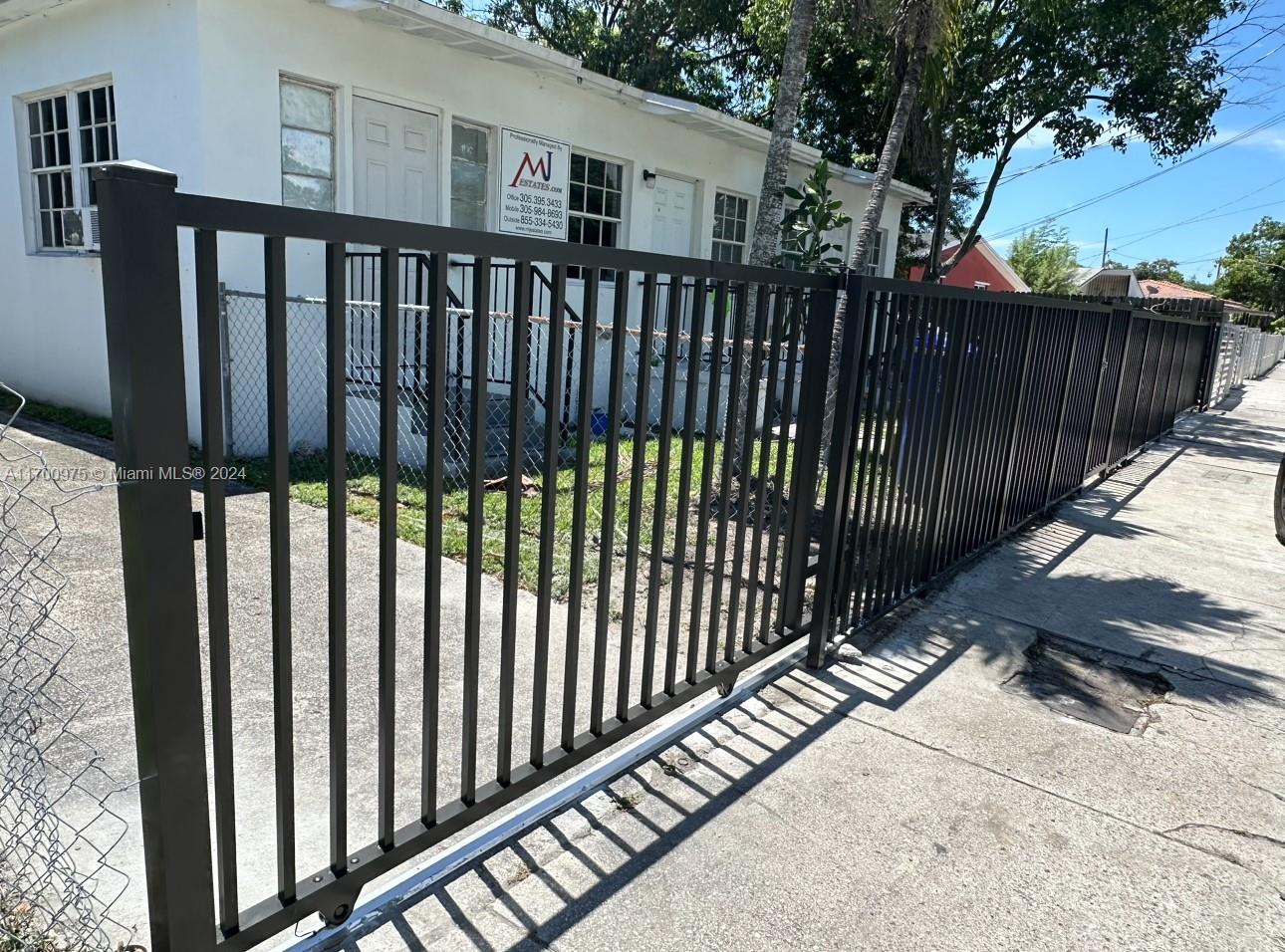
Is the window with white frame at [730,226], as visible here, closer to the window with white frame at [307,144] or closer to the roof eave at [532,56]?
the roof eave at [532,56]

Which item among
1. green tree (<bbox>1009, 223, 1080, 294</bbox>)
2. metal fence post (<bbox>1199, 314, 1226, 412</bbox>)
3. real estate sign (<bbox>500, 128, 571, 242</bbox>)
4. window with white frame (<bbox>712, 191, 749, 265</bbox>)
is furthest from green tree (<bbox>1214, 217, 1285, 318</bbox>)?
real estate sign (<bbox>500, 128, 571, 242</bbox>)

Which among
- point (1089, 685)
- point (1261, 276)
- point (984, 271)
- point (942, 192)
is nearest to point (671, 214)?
point (942, 192)

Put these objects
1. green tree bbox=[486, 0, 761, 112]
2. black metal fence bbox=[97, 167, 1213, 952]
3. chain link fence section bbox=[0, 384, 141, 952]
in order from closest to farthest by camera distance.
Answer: black metal fence bbox=[97, 167, 1213, 952] < chain link fence section bbox=[0, 384, 141, 952] < green tree bbox=[486, 0, 761, 112]

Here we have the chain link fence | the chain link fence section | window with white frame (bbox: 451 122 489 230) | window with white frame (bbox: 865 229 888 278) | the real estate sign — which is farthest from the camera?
window with white frame (bbox: 865 229 888 278)

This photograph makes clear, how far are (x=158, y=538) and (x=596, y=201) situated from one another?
9.26 metres

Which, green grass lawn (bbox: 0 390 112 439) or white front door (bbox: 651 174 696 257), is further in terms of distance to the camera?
white front door (bbox: 651 174 696 257)

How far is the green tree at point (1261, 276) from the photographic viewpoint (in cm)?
5559

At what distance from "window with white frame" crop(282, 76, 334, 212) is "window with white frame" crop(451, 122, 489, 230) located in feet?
4.55

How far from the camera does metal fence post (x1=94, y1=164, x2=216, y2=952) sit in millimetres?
1490

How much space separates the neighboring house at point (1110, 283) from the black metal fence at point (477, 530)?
4577 centimetres

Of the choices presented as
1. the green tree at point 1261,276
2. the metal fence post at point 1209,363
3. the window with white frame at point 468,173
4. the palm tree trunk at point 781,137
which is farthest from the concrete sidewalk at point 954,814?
the green tree at point 1261,276

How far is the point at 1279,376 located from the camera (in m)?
29.9

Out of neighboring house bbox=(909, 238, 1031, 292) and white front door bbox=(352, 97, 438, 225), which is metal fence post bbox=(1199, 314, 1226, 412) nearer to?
white front door bbox=(352, 97, 438, 225)

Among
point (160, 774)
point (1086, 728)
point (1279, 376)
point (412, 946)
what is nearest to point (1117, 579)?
point (1086, 728)
